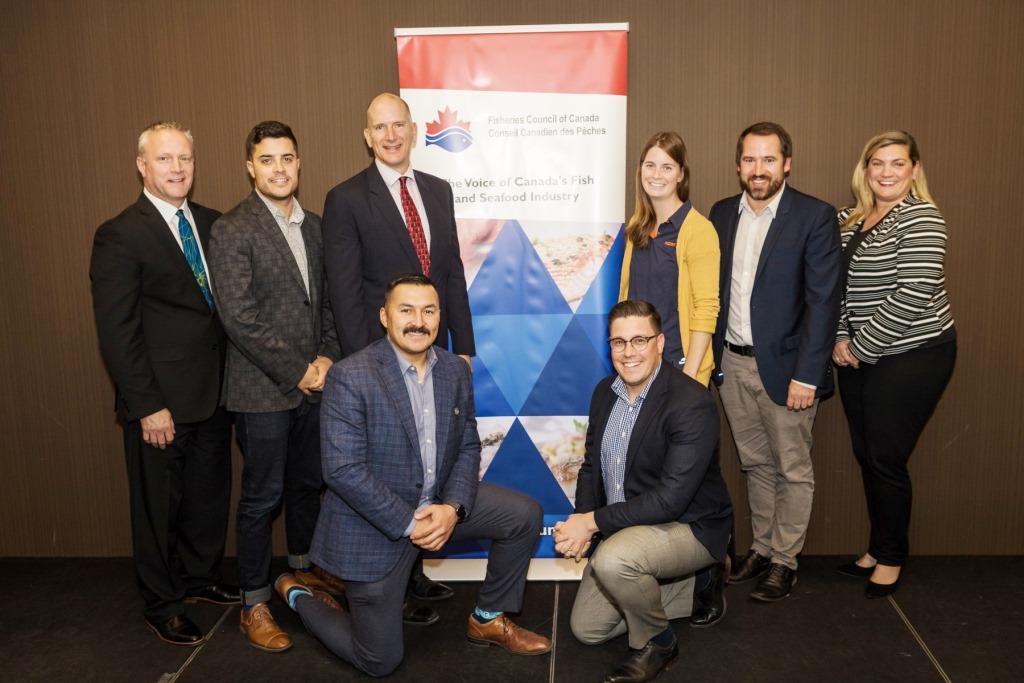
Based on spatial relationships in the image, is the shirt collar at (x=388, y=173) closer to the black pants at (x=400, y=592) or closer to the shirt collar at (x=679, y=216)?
the shirt collar at (x=679, y=216)

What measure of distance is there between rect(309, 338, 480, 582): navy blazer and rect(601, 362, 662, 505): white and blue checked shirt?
Answer: 1.71ft

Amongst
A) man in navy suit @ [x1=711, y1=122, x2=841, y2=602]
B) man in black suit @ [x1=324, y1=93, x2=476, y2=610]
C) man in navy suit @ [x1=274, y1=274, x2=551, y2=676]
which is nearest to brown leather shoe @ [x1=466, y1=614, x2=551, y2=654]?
man in navy suit @ [x1=274, y1=274, x2=551, y2=676]

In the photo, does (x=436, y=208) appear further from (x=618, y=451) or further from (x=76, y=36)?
(x=76, y=36)

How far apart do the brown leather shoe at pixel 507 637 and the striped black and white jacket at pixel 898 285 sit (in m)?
1.71

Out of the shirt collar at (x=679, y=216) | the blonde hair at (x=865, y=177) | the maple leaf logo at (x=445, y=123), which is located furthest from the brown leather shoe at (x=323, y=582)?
the blonde hair at (x=865, y=177)

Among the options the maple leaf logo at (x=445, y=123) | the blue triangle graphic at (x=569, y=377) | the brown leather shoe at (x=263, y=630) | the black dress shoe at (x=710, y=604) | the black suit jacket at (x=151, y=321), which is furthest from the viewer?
the blue triangle graphic at (x=569, y=377)

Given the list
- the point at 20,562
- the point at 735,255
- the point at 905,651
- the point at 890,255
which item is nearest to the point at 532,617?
the point at 905,651

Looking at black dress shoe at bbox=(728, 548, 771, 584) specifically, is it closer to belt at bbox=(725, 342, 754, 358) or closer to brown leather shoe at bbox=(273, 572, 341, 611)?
belt at bbox=(725, 342, 754, 358)

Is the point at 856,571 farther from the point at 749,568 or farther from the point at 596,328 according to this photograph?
the point at 596,328

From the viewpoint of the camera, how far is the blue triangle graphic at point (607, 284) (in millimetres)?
3484

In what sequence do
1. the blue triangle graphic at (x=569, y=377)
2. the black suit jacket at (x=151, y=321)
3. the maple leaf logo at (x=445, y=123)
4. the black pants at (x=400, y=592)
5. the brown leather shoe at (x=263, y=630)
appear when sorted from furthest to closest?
the blue triangle graphic at (x=569, y=377) < the maple leaf logo at (x=445, y=123) < the brown leather shoe at (x=263, y=630) < the black suit jacket at (x=151, y=321) < the black pants at (x=400, y=592)

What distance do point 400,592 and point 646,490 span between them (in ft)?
3.09

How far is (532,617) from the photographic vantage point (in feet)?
10.7

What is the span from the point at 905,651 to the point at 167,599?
2806mm
